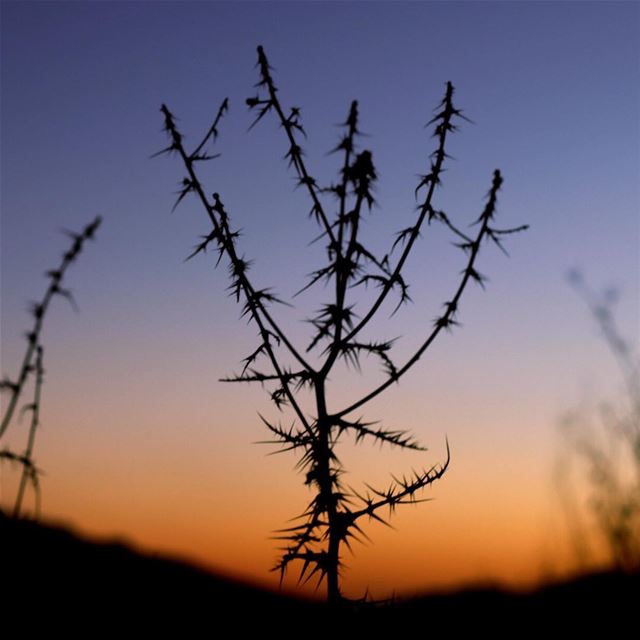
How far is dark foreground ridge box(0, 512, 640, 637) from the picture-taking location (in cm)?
286

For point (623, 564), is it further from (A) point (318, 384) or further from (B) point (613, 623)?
(A) point (318, 384)

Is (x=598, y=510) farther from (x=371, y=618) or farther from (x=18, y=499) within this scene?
(x=18, y=499)

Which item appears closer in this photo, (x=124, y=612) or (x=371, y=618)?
(x=371, y=618)

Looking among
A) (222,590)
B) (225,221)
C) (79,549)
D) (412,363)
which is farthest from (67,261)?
(222,590)

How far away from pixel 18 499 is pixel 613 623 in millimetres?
10221

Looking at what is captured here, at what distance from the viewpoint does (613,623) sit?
9.52m

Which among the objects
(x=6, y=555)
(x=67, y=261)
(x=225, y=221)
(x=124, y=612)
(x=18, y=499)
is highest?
(x=225, y=221)

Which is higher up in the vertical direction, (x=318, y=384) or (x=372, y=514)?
(x=318, y=384)

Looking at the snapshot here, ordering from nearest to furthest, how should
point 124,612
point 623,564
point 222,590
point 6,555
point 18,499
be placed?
point 18,499
point 6,555
point 124,612
point 222,590
point 623,564

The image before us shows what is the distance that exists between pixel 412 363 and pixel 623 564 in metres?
8.76

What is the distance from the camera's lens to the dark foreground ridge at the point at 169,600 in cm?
286

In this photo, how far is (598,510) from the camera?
934cm

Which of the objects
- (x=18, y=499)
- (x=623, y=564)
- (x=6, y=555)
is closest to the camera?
(x=18, y=499)

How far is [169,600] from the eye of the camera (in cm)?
473
